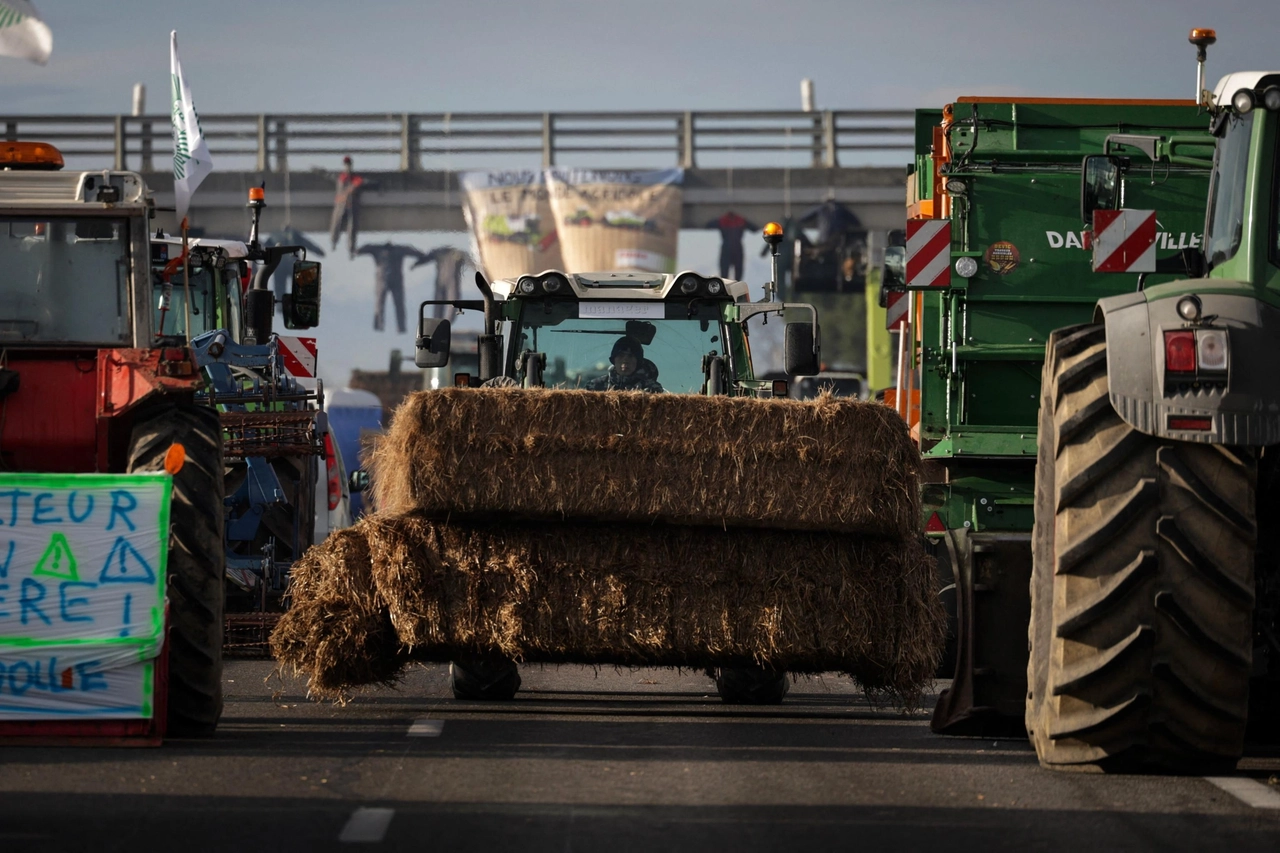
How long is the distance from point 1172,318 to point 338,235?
95.3ft

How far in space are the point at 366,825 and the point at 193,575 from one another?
271 cm

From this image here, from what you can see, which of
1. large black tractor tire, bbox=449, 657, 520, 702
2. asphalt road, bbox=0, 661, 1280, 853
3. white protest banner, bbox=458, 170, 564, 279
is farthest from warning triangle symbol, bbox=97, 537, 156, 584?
white protest banner, bbox=458, 170, 564, 279

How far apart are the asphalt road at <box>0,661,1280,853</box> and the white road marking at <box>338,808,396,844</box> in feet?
0.04

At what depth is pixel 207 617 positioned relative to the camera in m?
8.81

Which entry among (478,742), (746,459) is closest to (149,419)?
(478,742)

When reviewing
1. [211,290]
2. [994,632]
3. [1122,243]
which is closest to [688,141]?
[211,290]

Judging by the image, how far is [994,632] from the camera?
29.3 ft

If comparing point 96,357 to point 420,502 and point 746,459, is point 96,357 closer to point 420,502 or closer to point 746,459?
point 420,502

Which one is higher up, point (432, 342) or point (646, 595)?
point (432, 342)

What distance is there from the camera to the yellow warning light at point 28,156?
10.7 meters

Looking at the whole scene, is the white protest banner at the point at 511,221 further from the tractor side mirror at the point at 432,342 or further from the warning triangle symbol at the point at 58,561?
the warning triangle symbol at the point at 58,561

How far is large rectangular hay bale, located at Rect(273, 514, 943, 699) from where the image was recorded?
954cm

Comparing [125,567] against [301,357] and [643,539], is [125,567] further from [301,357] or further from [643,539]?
[301,357]

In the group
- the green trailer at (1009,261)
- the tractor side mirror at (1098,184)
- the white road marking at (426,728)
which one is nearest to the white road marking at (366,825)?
the white road marking at (426,728)
